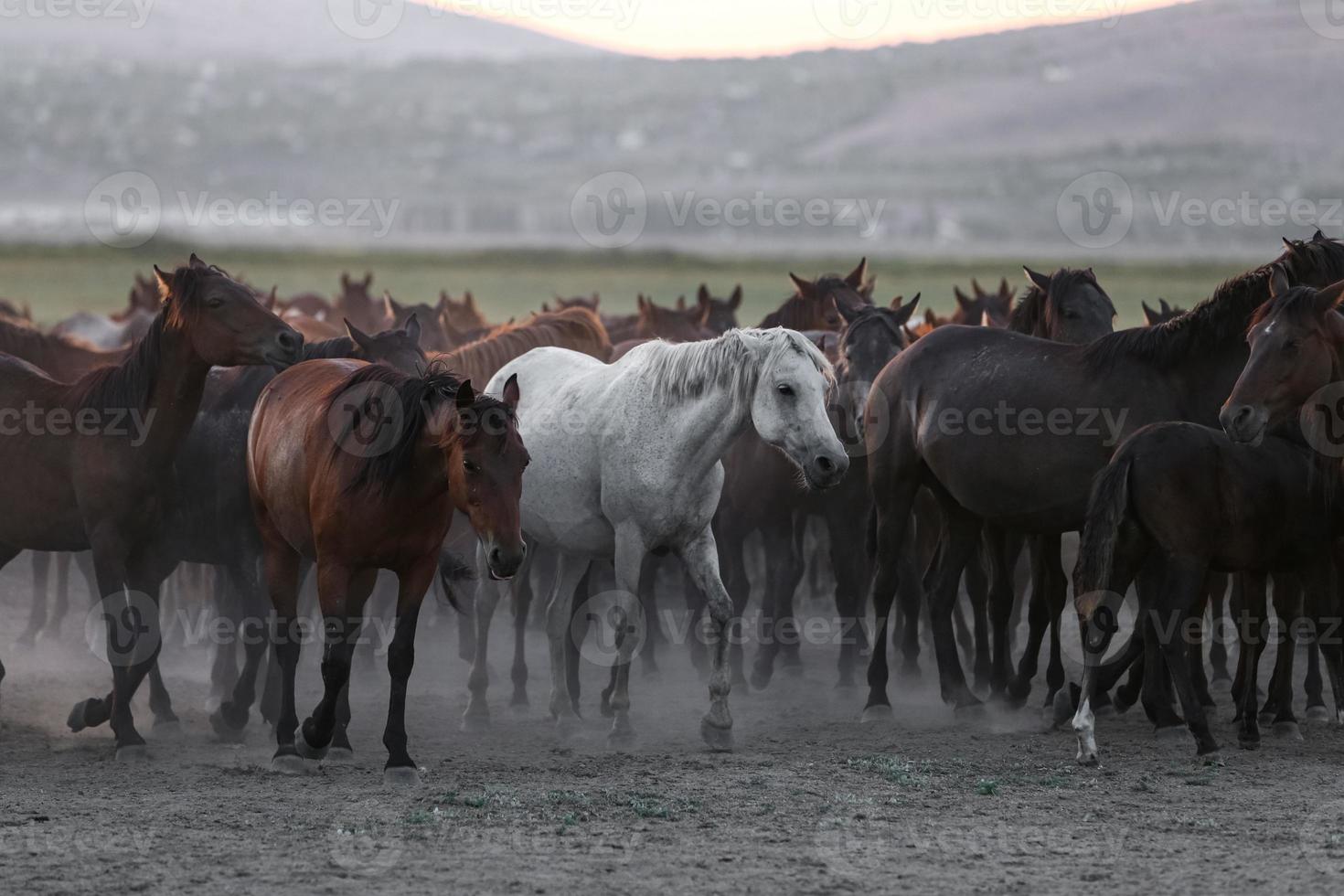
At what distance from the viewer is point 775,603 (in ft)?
37.1

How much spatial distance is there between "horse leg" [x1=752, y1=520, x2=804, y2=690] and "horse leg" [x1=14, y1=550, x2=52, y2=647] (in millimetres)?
5379

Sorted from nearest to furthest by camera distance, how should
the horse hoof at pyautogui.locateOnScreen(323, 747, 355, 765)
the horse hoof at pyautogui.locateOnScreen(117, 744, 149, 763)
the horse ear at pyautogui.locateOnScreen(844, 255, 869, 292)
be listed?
1. the horse hoof at pyautogui.locateOnScreen(323, 747, 355, 765)
2. the horse hoof at pyautogui.locateOnScreen(117, 744, 149, 763)
3. the horse ear at pyautogui.locateOnScreen(844, 255, 869, 292)

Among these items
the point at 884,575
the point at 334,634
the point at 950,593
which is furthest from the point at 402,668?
the point at 950,593

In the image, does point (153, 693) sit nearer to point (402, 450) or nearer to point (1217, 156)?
point (402, 450)

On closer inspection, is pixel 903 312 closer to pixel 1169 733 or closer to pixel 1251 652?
pixel 1251 652

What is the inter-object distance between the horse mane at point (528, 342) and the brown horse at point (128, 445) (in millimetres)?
1935

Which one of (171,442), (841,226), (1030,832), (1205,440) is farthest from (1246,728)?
(841,226)

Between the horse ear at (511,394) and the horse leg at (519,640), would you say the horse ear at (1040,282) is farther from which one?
the horse ear at (511,394)

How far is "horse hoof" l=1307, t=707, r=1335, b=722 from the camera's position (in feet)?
29.2

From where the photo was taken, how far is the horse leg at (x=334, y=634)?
736cm

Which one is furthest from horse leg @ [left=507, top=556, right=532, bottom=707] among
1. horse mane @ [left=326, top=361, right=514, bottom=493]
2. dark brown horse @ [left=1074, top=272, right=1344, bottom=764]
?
dark brown horse @ [left=1074, top=272, right=1344, bottom=764]

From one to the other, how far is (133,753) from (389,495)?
85.1 inches

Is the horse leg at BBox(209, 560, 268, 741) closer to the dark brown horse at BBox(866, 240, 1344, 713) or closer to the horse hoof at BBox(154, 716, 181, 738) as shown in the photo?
the horse hoof at BBox(154, 716, 181, 738)

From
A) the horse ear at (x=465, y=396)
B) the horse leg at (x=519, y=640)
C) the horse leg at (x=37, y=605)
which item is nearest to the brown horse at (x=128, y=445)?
the horse ear at (x=465, y=396)
